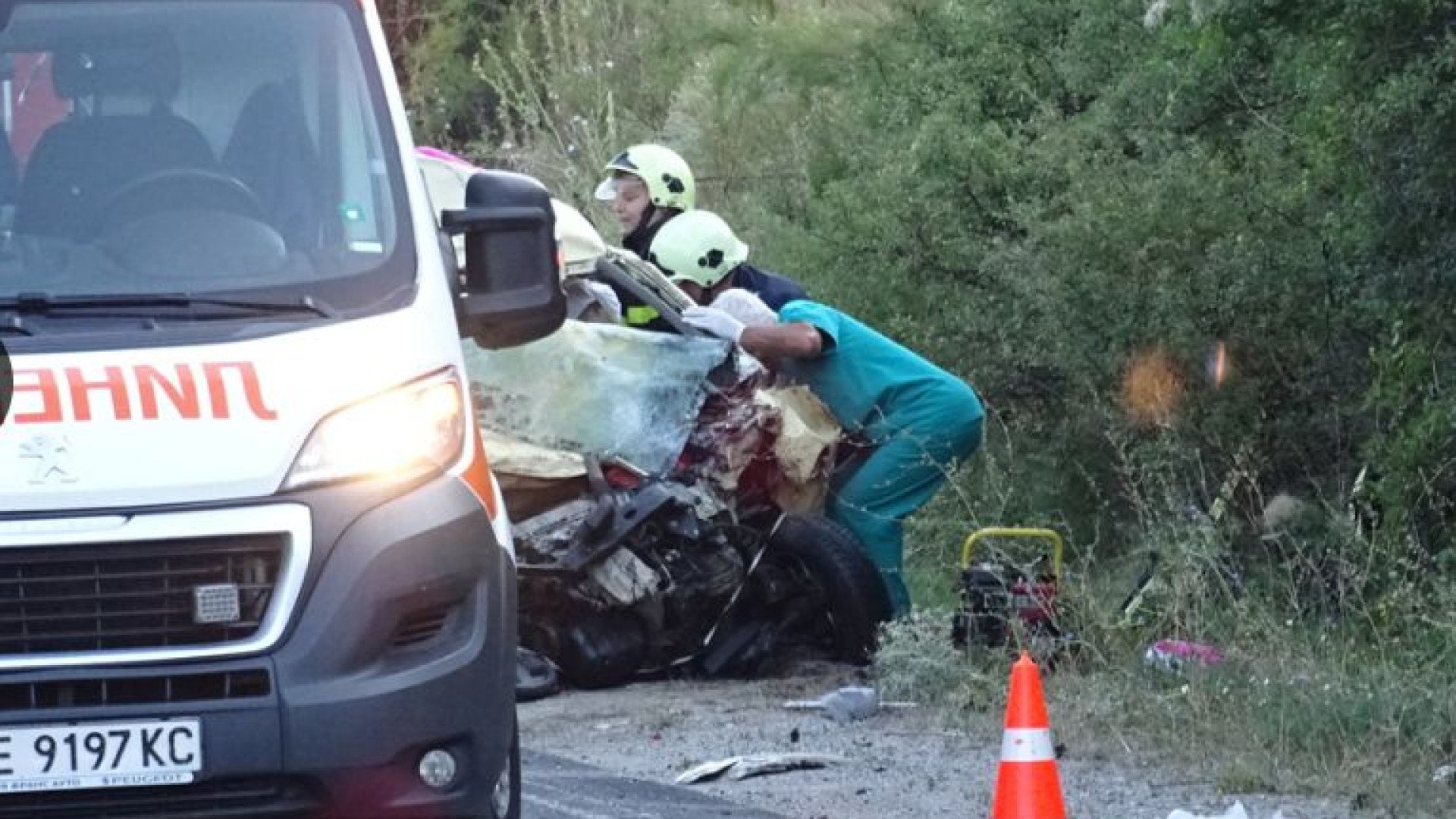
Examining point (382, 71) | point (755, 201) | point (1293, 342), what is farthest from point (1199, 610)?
point (755, 201)

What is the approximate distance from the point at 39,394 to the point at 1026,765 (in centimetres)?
246

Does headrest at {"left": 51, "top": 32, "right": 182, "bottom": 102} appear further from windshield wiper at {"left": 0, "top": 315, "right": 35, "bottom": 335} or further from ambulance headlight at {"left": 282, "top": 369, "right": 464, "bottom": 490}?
ambulance headlight at {"left": 282, "top": 369, "right": 464, "bottom": 490}

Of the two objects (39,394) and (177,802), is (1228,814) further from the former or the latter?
(39,394)

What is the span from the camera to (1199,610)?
10.2 m

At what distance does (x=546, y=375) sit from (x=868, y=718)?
2045 millimetres

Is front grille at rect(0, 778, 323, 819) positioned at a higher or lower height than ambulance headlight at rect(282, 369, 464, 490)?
lower

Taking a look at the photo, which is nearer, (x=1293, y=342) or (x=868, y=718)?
(x=868, y=718)

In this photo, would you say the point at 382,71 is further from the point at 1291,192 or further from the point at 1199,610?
the point at 1291,192

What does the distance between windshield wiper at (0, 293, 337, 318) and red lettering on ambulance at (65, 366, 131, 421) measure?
0.30 metres

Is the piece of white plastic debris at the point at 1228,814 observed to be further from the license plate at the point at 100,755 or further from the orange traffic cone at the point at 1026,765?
the license plate at the point at 100,755

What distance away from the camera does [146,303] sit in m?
6.27

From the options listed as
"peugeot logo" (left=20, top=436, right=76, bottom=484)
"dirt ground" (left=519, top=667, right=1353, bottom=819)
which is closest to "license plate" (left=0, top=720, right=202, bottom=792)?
"peugeot logo" (left=20, top=436, right=76, bottom=484)

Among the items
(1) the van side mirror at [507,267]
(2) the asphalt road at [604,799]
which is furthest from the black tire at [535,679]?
(1) the van side mirror at [507,267]

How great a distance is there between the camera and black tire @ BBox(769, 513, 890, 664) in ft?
36.7
